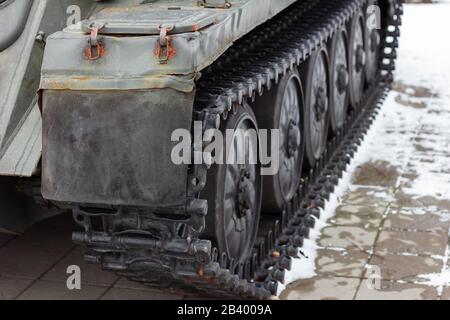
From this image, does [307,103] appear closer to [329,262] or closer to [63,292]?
[329,262]

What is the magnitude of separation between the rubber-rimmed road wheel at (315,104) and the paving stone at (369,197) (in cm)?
36

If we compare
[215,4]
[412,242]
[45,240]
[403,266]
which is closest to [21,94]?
[215,4]

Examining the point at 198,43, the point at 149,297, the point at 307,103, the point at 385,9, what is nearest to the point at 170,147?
the point at 198,43

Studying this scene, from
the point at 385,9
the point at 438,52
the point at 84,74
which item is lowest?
the point at 438,52

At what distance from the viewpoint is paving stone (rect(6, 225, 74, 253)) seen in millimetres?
5586

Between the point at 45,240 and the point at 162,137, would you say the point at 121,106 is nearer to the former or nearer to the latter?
the point at 162,137

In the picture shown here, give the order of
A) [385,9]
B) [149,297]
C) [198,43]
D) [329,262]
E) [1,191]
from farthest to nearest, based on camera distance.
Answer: [385,9] < [329,262] < [149,297] < [1,191] < [198,43]

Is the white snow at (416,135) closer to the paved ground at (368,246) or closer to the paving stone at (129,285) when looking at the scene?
the paved ground at (368,246)

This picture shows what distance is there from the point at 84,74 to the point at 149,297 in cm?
170

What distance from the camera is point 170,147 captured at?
357cm

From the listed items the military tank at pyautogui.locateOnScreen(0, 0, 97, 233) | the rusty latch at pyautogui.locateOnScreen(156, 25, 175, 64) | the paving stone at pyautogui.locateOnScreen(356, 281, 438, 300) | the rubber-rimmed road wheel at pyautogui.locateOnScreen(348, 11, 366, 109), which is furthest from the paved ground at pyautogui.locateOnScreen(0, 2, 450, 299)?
the rusty latch at pyautogui.locateOnScreen(156, 25, 175, 64)

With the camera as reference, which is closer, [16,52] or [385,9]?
[16,52]

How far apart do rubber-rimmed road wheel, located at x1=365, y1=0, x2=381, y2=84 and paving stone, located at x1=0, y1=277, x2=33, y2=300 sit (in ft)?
14.9

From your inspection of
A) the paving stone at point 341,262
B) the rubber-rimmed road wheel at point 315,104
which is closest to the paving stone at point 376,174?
the rubber-rimmed road wheel at point 315,104
